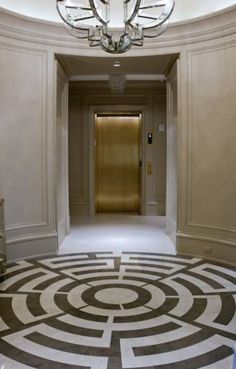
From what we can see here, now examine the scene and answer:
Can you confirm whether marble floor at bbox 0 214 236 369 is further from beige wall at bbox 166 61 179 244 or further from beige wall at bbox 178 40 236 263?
beige wall at bbox 166 61 179 244

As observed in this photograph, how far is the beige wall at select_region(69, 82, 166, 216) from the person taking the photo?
8.23 metres

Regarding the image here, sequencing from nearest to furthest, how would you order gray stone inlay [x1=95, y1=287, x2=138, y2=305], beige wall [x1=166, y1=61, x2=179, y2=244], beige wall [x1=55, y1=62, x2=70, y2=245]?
gray stone inlay [x1=95, y1=287, x2=138, y2=305] → beige wall [x1=55, y1=62, x2=70, y2=245] → beige wall [x1=166, y1=61, x2=179, y2=244]

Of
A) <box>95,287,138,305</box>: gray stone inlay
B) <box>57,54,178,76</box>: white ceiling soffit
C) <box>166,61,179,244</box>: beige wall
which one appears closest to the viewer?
<box>95,287,138,305</box>: gray stone inlay

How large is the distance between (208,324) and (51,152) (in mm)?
3090

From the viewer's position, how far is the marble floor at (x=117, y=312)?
8.30 ft

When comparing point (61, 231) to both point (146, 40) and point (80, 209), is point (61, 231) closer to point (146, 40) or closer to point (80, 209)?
point (80, 209)

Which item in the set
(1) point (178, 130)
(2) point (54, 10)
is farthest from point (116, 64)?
(1) point (178, 130)

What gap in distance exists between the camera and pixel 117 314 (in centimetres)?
322

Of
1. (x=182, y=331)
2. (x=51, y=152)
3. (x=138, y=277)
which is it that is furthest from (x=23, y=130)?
(x=182, y=331)

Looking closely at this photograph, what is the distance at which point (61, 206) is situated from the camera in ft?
19.5

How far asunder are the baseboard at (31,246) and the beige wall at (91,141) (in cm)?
322

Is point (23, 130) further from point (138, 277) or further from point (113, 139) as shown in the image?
point (113, 139)

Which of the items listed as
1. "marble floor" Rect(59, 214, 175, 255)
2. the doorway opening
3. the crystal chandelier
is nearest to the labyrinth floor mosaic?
"marble floor" Rect(59, 214, 175, 255)

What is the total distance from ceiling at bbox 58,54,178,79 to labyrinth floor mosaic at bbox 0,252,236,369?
2841mm
